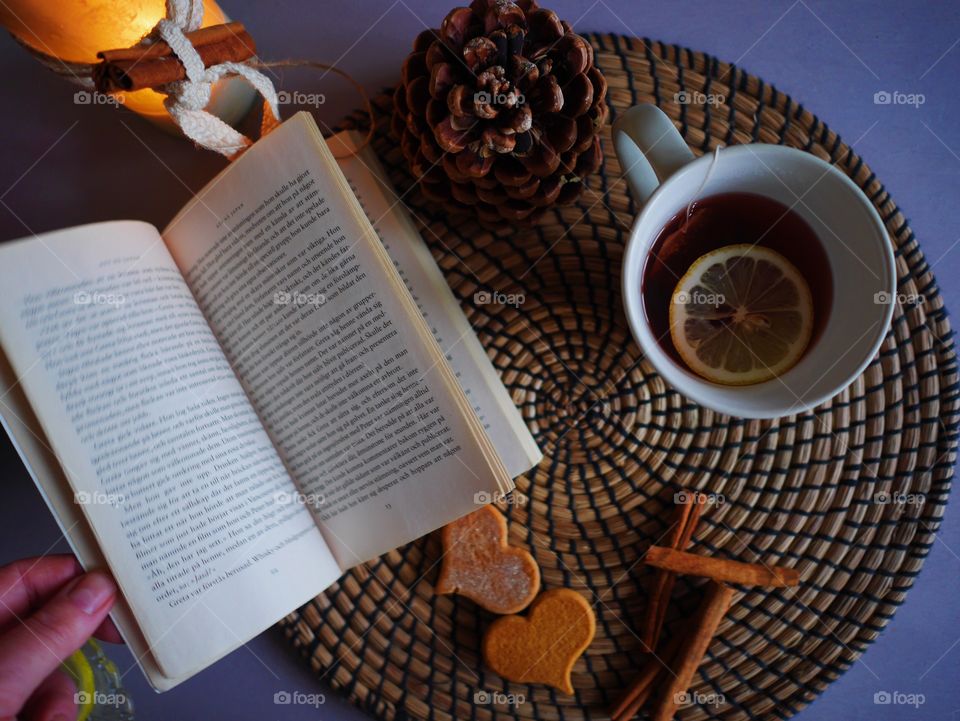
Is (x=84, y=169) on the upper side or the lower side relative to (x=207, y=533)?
upper

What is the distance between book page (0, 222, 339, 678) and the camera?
0.57 m

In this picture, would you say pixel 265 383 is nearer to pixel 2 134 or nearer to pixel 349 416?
pixel 349 416

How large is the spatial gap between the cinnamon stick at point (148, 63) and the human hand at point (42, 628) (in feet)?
1.30

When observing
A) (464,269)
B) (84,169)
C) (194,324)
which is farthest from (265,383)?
(84,169)

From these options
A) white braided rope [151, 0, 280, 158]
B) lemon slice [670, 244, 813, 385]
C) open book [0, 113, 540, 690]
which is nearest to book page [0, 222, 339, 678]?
open book [0, 113, 540, 690]

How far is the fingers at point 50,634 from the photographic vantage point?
1.90 ft

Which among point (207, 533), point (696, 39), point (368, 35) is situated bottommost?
point (207, 533)

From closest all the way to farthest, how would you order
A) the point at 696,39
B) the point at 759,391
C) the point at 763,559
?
the point at 759,391
the point at 763,559
the point at 696,39

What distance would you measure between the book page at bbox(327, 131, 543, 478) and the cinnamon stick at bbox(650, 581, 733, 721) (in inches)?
8.1

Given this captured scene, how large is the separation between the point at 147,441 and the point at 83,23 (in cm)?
33

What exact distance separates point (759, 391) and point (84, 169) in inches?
28.0

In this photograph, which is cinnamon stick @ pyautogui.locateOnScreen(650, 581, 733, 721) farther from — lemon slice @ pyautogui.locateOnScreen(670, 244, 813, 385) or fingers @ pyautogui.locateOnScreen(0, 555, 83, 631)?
fingers @ pyautogui.locateOnScreen(0, 555, 83, 631)

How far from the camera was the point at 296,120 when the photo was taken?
59cm

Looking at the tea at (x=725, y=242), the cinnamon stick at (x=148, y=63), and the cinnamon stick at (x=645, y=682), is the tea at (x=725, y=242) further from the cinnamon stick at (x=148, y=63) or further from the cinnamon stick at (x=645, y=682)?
the cinnamon stick at (x=148, y=63)
